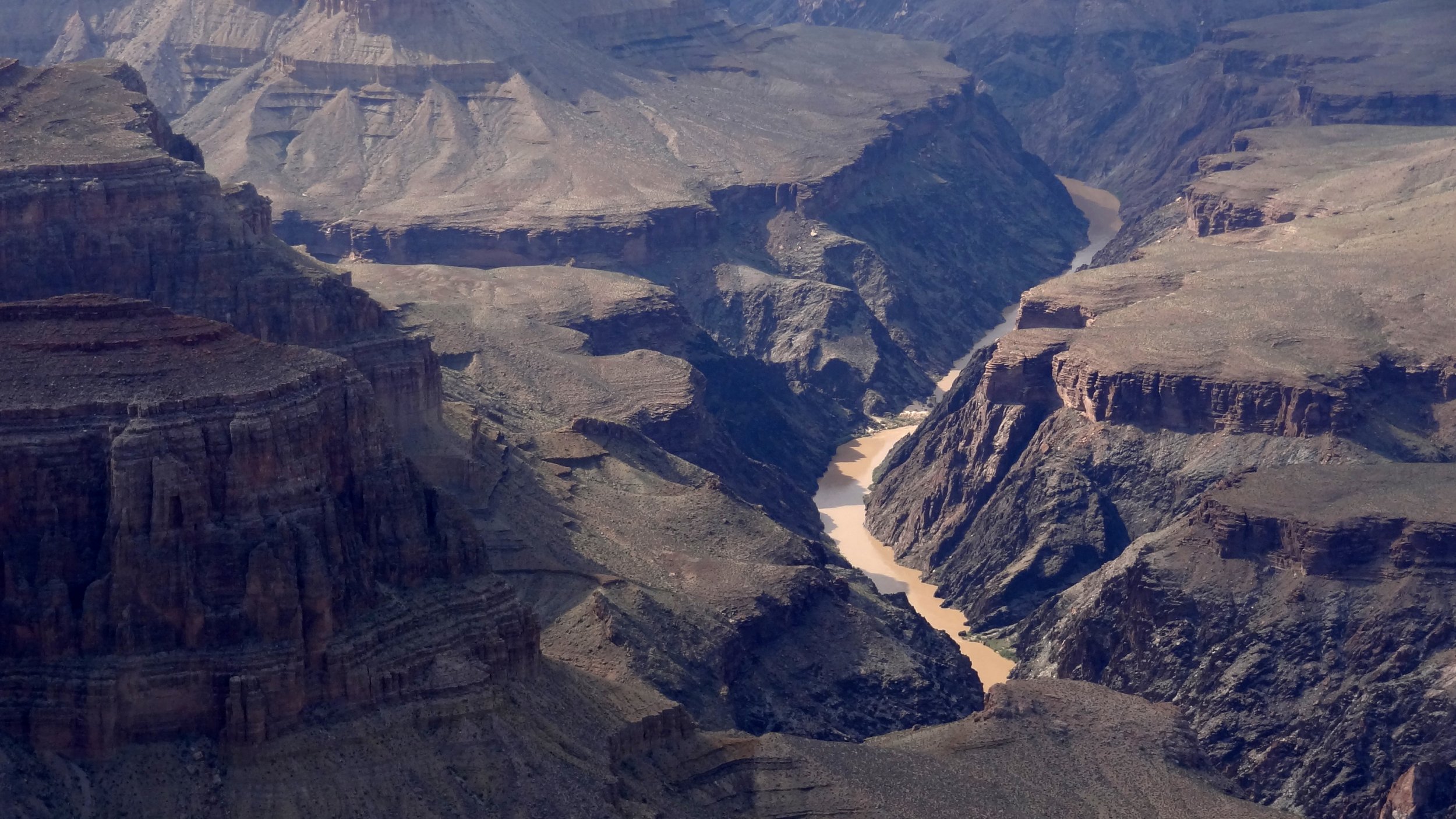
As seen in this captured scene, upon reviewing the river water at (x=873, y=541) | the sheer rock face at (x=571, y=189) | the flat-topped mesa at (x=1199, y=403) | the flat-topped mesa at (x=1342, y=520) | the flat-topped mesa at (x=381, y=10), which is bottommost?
the river water at (x=873, y=541)

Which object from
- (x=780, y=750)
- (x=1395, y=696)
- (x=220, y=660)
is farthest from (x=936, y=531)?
(x=220, y=660)

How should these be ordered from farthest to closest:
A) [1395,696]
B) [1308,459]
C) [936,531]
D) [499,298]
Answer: [499,298], [936,531], [1308,459], [1395,696]

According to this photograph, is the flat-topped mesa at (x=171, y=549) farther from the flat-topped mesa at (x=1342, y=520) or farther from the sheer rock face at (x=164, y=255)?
the flat-topped mesa at (x=1342, y=520)

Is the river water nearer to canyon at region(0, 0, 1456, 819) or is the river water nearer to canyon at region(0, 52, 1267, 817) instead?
canyon at region(0, 0, 1456, 819)

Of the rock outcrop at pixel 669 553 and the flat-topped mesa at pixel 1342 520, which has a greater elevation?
the flat-topped mesa at pixel 1342 520

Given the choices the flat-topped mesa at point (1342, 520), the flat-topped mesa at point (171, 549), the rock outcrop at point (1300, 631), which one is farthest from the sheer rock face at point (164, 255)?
the flat-topped mesa at point (1342, 520)

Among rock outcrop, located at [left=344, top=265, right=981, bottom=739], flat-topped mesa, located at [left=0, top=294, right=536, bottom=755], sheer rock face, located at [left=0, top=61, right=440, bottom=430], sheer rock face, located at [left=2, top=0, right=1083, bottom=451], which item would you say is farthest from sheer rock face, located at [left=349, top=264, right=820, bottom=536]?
flat-topped mesa, located at [left=0, top=294, right=536, bottom=755]

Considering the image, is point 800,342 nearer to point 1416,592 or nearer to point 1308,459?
point 1308,459
